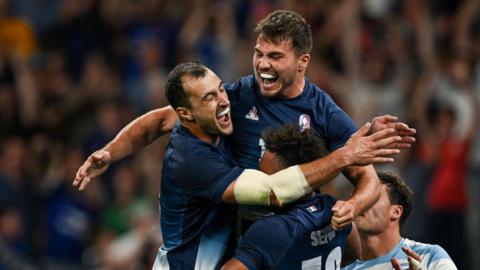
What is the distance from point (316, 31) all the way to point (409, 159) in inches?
79.9

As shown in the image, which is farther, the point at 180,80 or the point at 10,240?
the point at 10,240

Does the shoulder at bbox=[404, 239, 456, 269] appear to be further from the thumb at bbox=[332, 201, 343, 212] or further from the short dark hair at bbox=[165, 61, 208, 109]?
the short dark hair at bbox=[165, 61, 208, 109]

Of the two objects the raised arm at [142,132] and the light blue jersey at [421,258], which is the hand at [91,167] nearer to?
the raised arm at [142,132]

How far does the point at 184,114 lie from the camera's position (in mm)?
6656

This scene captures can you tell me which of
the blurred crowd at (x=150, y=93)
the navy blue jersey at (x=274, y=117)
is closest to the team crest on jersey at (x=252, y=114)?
the navy blue jersey at (x=274, y=117)

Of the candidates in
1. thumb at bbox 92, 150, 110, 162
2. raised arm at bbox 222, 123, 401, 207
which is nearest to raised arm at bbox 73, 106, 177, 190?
thumb at bbox 92, 150, 110, 162

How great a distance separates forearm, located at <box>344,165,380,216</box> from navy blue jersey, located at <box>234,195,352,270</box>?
145 mm

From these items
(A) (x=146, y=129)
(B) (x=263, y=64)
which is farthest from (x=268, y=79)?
(A) (x=146, y=129)

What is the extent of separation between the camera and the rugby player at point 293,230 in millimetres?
6117

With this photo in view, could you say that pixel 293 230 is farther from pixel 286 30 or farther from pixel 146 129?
pixel 146 129

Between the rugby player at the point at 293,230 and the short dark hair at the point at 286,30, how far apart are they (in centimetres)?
56

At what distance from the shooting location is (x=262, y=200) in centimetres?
628

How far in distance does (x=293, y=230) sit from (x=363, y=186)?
599 mm

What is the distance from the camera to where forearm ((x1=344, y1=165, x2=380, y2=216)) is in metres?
6.43
